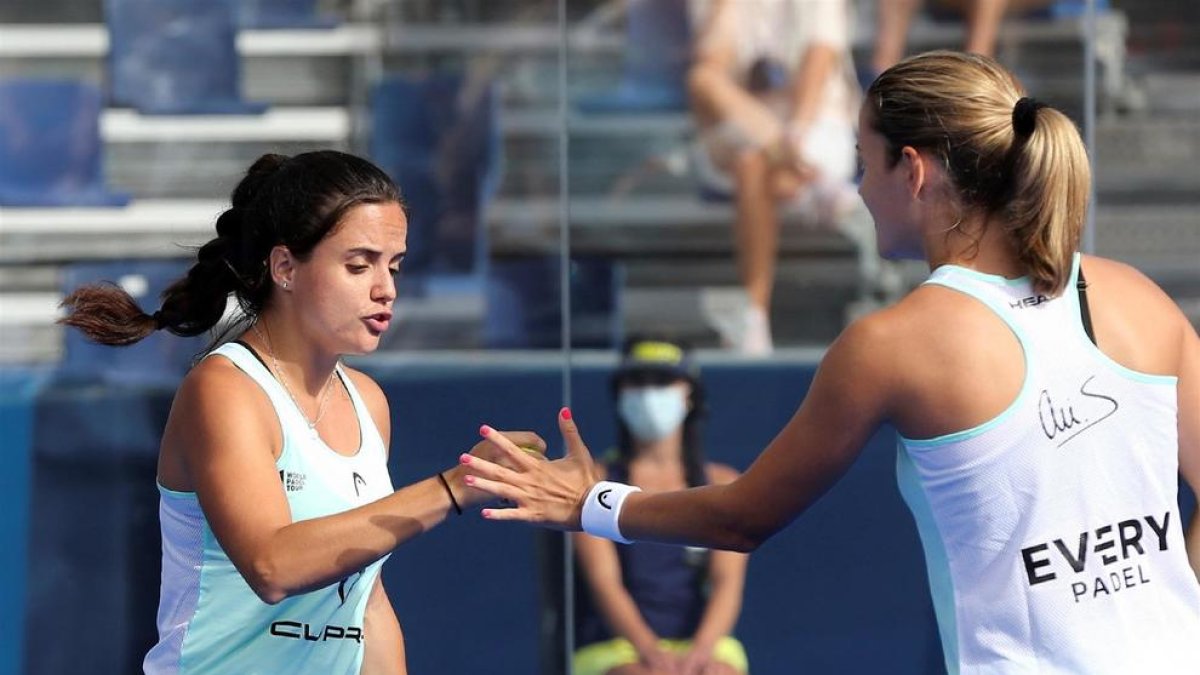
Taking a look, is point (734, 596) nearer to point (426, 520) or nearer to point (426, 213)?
point (426, 213)

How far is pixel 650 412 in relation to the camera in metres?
4.12

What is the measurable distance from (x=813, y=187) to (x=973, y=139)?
242 centimetres

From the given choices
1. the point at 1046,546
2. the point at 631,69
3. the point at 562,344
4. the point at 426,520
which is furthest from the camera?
the point at 631,69

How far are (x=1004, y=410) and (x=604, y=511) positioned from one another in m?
0.61

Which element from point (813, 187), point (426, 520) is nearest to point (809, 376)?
point (813, 187)

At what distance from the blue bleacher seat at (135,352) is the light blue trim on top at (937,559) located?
7.98 feet

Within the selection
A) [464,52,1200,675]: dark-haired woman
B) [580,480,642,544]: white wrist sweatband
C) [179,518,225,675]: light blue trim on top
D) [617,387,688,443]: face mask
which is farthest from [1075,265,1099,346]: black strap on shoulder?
[617,387,688,443]: face mask

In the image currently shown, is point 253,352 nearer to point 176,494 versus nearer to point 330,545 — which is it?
point 176,494

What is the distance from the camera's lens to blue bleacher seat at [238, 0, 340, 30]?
4246mm

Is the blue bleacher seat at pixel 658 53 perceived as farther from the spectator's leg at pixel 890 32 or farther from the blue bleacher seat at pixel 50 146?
the blue bleacher seat at pixel 50 146

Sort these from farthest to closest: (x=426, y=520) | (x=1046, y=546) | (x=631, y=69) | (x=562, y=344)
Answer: (x=631, y=69)
(x=562, y=344)
(x=426, y=520)
(x=1046, y=546)

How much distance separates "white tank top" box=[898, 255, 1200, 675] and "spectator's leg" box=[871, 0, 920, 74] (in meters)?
2.45

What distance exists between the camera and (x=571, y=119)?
4.14 metres

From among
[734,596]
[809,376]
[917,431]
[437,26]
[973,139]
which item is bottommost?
[734,596]
